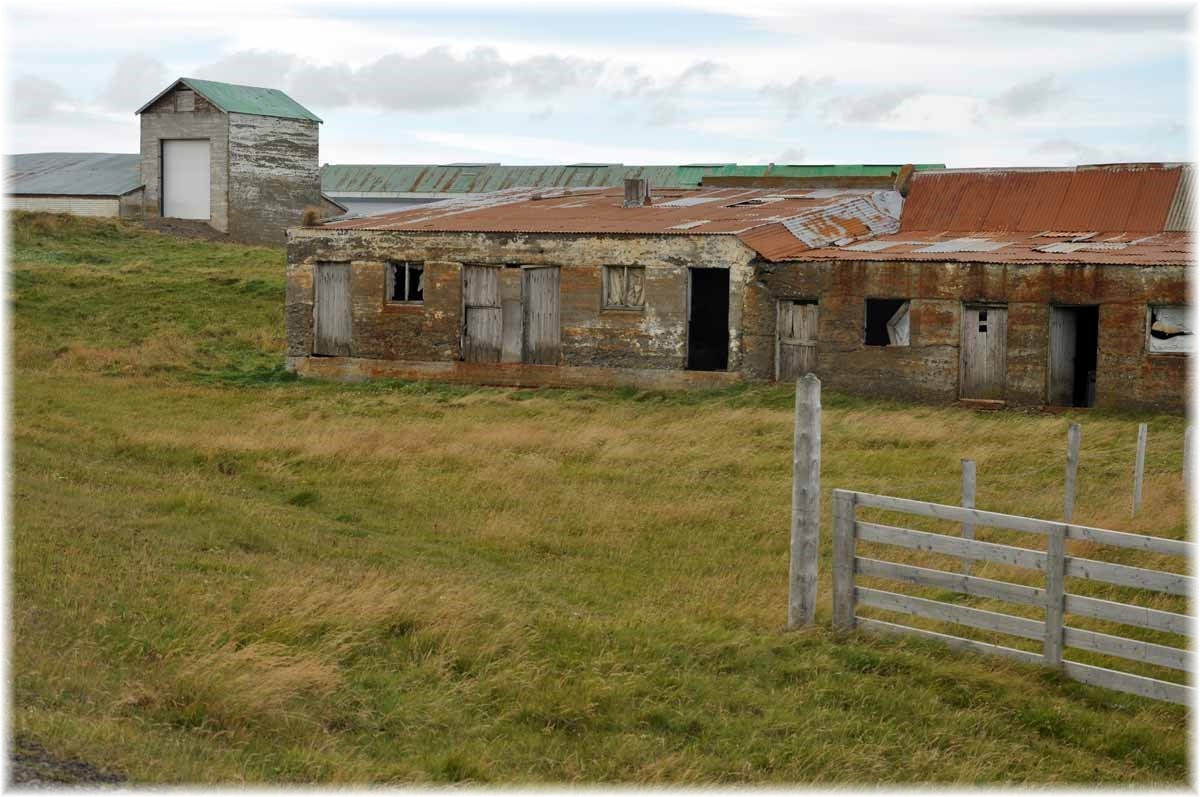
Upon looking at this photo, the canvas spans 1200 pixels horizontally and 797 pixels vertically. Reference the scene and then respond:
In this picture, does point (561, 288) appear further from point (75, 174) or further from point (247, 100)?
point (75, 174)

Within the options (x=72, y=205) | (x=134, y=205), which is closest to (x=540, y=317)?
(x=134, y=205)

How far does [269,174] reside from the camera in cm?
5359

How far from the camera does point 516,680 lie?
27.1 feet

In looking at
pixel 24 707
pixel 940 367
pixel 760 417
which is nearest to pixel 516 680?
pixel 24 707

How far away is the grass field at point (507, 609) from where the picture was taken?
7316mm

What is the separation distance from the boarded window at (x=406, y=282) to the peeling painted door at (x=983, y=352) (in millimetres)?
10939

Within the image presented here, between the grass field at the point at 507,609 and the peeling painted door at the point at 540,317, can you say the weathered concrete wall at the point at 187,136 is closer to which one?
the peeling painted door at the point at 540,317

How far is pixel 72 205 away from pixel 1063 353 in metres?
42.0

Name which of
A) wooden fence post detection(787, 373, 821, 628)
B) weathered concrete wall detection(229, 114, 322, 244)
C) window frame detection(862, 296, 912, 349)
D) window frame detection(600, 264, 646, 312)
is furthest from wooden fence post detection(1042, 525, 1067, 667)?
weathered concrete wall detection(229, 114, 322, 244)

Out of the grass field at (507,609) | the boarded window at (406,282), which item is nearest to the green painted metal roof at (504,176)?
the boarded window at (406,282)

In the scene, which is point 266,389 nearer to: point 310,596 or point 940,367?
point 940,367

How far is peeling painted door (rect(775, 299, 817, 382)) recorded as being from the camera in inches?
1038

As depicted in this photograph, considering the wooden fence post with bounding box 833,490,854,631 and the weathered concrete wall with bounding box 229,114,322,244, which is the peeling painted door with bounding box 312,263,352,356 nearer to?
the wooden fence post with bounding box 833,490,854,631

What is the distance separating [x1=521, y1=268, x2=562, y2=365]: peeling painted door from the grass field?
5723 millimetres
